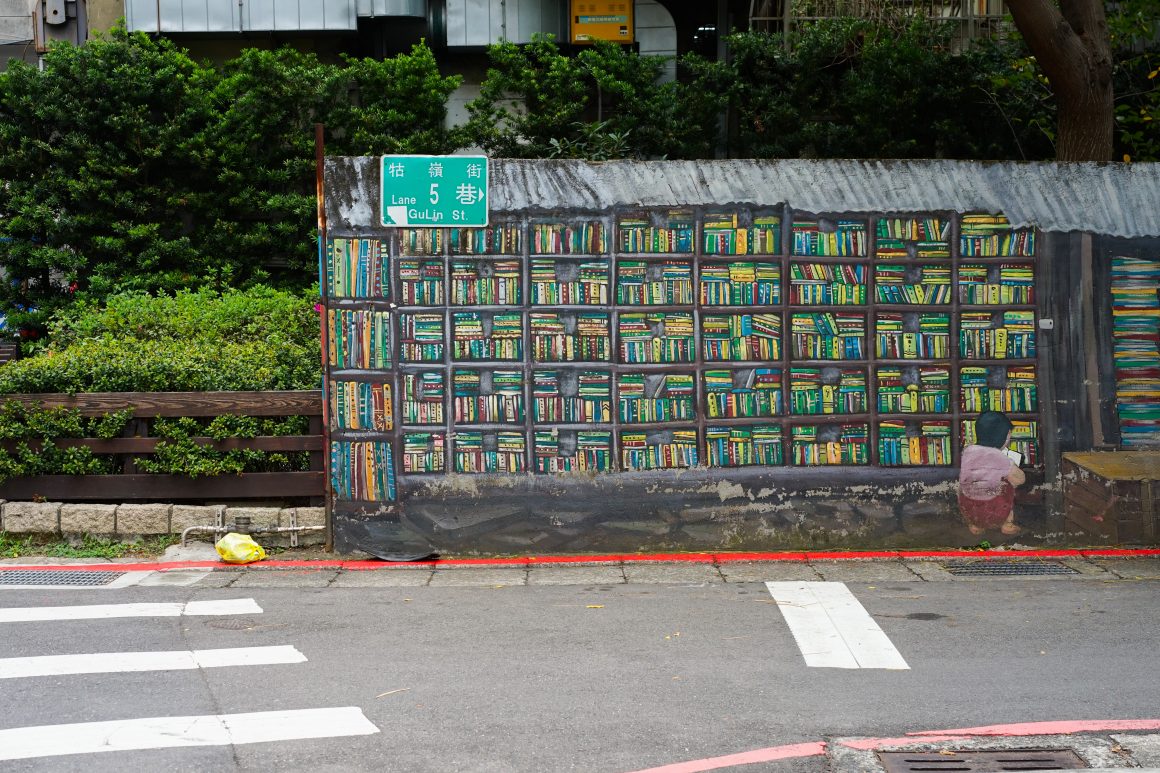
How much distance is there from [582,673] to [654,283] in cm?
372

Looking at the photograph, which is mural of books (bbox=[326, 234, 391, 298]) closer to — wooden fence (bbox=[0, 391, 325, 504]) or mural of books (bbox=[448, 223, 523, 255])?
mural of books (bbox=[448, 223, 523, 255])

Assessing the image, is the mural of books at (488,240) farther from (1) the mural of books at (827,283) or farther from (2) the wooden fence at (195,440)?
(1) the mural of books at (827,283)

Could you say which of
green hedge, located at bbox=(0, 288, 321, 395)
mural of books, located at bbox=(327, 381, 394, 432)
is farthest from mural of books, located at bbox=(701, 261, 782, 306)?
green hedge, located at bbox=(0, 288, 321, 395)

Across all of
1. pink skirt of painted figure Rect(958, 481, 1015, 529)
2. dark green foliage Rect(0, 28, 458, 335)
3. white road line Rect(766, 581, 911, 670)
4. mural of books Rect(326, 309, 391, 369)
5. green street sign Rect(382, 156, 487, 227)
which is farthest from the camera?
dark green foliage Rect(0, 28, 458, 335)

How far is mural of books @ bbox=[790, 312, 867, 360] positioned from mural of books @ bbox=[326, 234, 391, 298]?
3383 millimetres

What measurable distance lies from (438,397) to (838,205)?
3.64 meters

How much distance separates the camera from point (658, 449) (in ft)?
29.1

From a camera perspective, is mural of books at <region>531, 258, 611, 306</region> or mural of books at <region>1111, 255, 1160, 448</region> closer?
mural of books at <region>531, 258, 611, 306</region>

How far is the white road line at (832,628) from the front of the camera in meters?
6.32

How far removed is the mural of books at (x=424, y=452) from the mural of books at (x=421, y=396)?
0.41 feet

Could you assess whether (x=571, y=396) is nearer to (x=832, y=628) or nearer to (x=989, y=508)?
(x=832, y=628)

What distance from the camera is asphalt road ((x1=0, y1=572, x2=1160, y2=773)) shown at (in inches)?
200

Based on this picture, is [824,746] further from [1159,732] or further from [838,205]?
[838,205]

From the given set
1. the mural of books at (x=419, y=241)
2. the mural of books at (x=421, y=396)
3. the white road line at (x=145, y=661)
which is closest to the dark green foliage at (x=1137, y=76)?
the mural of books at (x=419, y=241)
